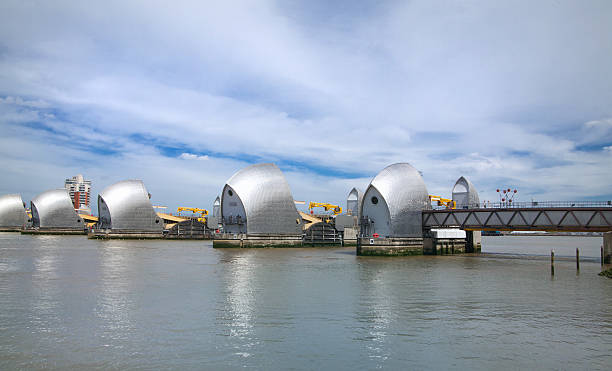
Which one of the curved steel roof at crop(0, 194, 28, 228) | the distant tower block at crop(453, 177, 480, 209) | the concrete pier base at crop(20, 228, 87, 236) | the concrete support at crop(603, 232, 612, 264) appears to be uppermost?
the distant tower block at crop(453, 177, 480, 209)

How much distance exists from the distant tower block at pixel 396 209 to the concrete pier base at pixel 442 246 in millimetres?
1252

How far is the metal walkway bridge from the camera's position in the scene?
45.5 meters

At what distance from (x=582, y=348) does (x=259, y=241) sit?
51139mm

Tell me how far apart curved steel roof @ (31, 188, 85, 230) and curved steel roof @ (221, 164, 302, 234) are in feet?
187

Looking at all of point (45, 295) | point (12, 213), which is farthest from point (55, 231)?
point (45, 295)

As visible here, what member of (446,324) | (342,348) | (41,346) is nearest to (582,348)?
(446,324)

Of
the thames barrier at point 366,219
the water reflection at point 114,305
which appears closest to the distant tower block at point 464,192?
the thames barrier at point 366,219

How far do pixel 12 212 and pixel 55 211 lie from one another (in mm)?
23146

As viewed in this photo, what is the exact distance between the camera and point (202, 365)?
12.1 meters

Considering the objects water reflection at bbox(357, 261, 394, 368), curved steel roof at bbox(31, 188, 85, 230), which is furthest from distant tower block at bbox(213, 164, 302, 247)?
curved steel roof at bbox(31, 188, 85, 230)

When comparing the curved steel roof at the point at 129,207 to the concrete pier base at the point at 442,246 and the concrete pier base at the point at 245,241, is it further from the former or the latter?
the concrete pier base at the point at 442,246

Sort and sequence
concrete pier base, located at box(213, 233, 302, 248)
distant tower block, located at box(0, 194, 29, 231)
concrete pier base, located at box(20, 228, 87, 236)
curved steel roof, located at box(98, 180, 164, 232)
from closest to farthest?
concrete pier base, located at box(213, 233, 302, 248), curved steel roof, located at box(98, 180, 164, 232), concrete pier base, located at box(20, 228, 87, 236), distant tower block, located at box(0, 194, 29, 231)

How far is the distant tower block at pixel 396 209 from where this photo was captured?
52.7 metres

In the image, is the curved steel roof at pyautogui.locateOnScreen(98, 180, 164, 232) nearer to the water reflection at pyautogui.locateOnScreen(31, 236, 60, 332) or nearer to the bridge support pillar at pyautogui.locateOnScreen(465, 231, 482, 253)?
the water reflection at pyautogui.locateOnScreen(31, 236, 60, 332)
